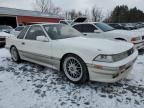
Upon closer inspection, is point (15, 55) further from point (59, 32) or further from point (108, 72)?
point (108, 72)

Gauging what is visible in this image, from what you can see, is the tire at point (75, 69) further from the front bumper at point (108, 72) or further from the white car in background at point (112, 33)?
the white car in background at point (112, 33)

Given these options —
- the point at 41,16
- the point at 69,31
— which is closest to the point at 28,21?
the point at 41,16

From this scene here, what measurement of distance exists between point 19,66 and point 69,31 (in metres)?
2.05

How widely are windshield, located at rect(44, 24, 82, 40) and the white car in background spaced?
2.31 metres

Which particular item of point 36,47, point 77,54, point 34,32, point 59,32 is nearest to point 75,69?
point 77,54

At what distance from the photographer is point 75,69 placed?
12.5 feet

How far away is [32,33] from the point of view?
5.15 metres

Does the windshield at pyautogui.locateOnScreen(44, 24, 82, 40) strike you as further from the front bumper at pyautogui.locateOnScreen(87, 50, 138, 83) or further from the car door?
the front bumper at pyautogui.locateOnScreen(87, 50, 138, 83)

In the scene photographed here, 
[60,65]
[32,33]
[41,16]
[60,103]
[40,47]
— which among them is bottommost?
[60,103]

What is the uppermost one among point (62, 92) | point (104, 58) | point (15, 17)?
point (15, 17)

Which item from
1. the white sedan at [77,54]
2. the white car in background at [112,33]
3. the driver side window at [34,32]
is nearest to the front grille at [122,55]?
the white sedan at [77,54]

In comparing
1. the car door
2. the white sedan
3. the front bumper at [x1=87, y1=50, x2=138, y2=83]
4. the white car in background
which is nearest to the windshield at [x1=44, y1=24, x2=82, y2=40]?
the white sedan

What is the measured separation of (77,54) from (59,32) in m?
1.31

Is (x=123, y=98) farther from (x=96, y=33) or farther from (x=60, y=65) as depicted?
(x=96, y=33)
